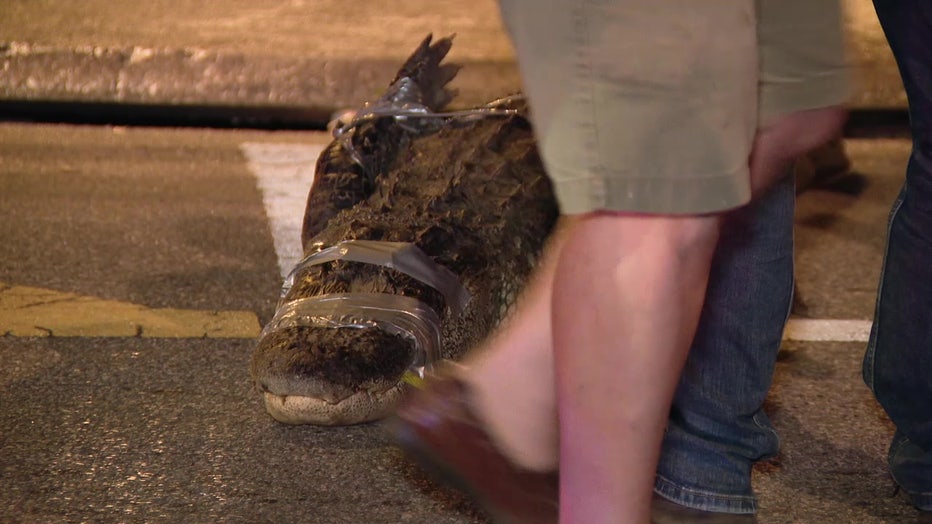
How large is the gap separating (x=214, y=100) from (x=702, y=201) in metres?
4.64

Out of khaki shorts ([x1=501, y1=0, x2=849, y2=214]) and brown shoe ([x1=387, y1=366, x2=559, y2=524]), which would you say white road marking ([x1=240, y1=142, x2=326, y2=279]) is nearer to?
brown shoe ([x1=387, y1=366, x2=559, y2=524])

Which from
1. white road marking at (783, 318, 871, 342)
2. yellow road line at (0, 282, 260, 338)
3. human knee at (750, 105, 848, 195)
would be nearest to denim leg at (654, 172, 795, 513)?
human knee at (750, 105, 848, 195)

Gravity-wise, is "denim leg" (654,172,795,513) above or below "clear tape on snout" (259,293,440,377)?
above

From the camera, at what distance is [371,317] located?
110 inches

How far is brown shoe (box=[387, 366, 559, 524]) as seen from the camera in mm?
1962

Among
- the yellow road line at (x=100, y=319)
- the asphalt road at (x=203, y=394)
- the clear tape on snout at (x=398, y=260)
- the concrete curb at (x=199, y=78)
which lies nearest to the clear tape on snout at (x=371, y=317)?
the clear tape on snout at (x=398, y=260)

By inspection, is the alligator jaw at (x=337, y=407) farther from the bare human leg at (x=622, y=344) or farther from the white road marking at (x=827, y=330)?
the white road marking at (x=827, y=330)

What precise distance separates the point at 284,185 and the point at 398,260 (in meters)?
2.05

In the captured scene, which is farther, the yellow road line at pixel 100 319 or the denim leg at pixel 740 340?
the yellow road line at pixel 100 319

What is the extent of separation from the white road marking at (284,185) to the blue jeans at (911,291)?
6.75 ft

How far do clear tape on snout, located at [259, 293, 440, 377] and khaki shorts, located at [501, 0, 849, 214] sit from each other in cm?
114

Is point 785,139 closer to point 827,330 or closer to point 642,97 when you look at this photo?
point 642,97

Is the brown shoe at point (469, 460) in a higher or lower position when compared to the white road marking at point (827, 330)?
higher

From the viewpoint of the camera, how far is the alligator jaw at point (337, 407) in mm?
2656
